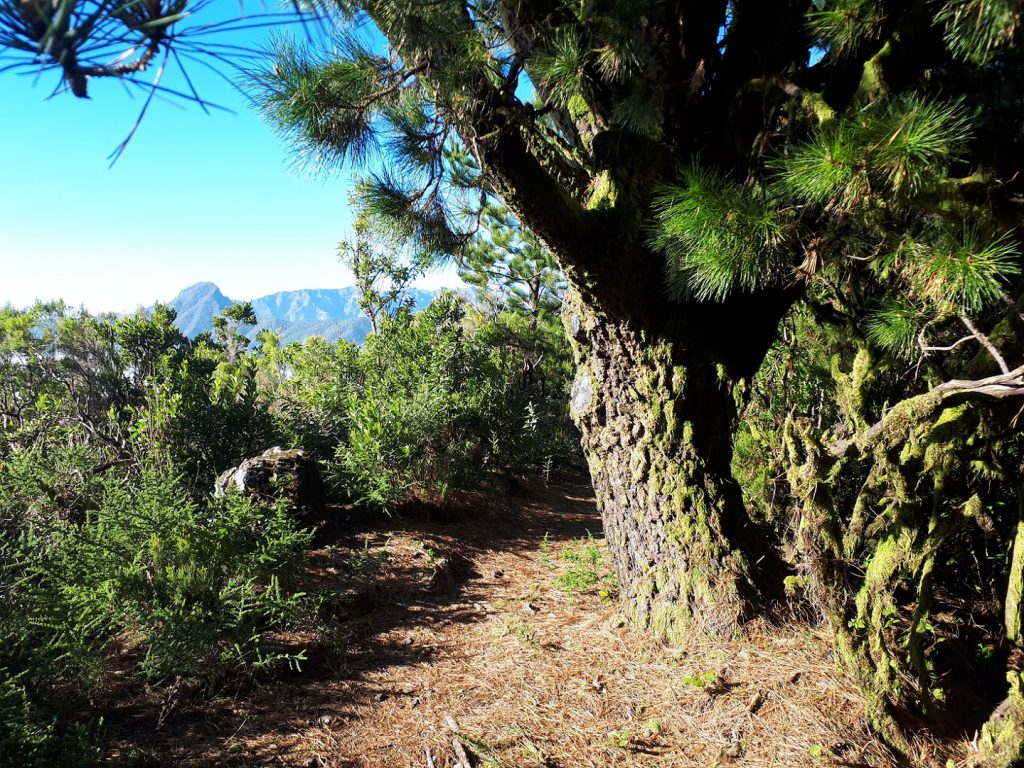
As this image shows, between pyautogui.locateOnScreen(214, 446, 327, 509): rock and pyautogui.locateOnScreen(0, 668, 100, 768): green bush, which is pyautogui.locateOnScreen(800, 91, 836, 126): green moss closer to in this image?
pyautogui.locateOnScreen(0, 668, 100, 768): green bush

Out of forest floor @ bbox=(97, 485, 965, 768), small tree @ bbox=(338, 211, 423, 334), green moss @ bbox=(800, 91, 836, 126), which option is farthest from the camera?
small tree @ bbox=(338, 211, 423, 334)

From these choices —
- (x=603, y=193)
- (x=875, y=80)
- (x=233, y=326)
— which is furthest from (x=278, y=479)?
(x=233, y=326)

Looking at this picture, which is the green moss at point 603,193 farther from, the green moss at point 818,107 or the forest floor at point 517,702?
the forest floor at point 517,702

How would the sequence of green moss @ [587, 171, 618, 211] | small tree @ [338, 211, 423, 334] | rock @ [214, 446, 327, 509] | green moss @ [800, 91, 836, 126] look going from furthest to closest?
small tree @ [338, 211, 423, 334] → rock @ [214, 446, 327, 509] → green moss @ [587, 171, 618, 211] → green moss @ [800, 91, 836, 126]

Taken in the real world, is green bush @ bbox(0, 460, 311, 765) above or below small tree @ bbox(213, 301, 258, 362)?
below

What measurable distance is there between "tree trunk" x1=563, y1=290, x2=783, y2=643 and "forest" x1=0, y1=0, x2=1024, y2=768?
0.6 inches

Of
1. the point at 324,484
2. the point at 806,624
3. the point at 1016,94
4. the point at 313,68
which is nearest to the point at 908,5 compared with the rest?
the point at 1016,94

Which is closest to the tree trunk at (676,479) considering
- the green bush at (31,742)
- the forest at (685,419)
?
the forest at (685,419)

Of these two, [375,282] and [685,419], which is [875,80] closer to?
[685,419]

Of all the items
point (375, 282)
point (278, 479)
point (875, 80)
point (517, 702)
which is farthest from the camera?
point (375, 282)

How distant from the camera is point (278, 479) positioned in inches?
156

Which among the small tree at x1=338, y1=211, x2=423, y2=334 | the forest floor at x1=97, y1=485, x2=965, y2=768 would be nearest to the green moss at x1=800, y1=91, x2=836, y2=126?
the forest floor at x1=97, y1=485, x2=965, y2=768

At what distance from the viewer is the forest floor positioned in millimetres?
2117

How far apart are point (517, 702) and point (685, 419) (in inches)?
59.0
